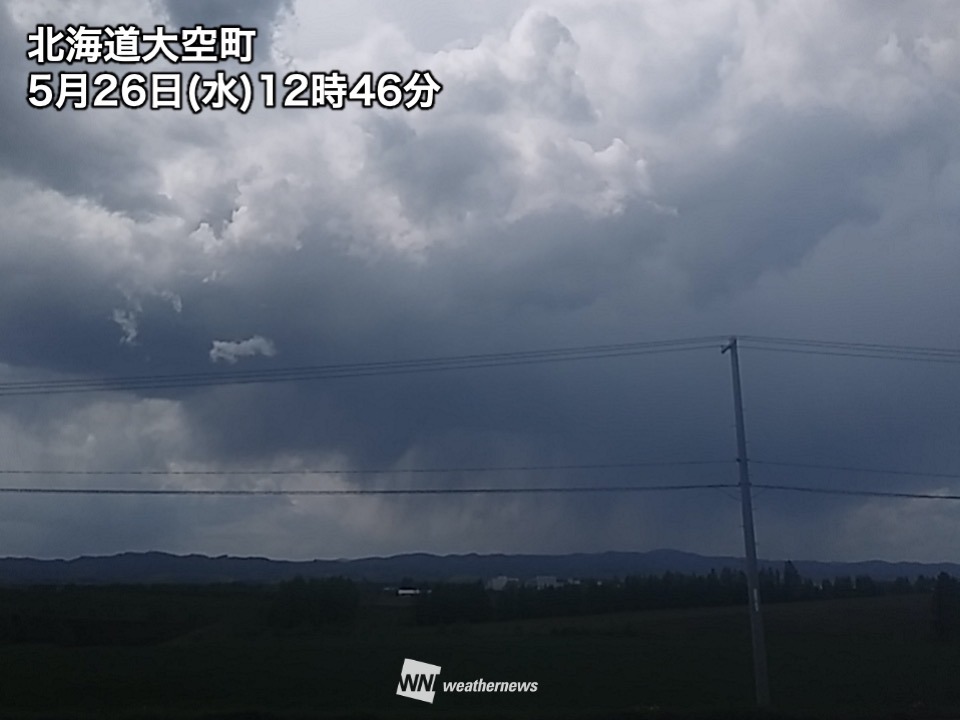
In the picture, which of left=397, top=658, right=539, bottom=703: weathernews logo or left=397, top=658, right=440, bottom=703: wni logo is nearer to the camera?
left=397, top=658, right=440, bottom=703: wni logo

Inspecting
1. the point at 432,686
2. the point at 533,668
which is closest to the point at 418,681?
the point at 432,686

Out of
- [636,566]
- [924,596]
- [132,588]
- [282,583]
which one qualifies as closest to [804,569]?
[924,596]

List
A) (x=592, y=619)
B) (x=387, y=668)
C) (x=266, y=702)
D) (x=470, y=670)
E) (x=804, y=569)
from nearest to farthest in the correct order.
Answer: (x=266, y=702) → (x=470, y=670) → (x=387, y=668) → (x=592, y=619) → (x=804, y=569)

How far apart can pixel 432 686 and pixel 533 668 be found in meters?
7.53

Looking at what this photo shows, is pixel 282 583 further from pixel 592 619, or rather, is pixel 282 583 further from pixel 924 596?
pixel 924 596

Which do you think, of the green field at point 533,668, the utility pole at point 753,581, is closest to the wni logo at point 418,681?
the green field at point 533,668

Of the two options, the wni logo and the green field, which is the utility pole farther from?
the wni logo

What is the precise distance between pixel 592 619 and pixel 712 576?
10671mm

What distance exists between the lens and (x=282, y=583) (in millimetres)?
68375

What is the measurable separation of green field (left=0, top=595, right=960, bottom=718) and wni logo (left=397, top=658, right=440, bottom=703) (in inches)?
24.5

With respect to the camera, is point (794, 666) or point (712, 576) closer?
point (794, 666)

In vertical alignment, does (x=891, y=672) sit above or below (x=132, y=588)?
below

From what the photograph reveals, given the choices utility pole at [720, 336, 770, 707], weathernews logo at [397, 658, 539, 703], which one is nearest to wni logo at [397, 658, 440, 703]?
weathernews logo at [397, 658, 539, 703]

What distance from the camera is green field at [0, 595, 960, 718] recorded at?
36.4 m
